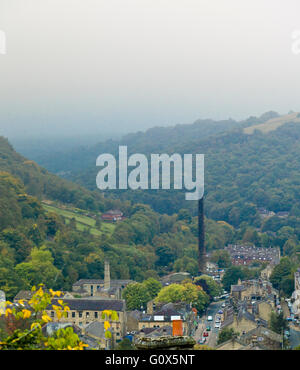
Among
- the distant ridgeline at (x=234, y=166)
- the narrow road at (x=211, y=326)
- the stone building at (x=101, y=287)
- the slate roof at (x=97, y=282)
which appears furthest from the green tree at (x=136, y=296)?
the distant ridgeline at (x=234, y=166)

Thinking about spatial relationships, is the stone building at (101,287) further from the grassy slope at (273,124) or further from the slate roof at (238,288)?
the grassy slope at (273,124)

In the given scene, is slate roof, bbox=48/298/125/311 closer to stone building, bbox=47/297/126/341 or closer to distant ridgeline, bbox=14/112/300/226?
stone building, bbox=47/297/126/341

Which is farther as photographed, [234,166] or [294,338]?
[234,166]

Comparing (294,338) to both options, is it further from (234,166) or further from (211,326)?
(234,166)

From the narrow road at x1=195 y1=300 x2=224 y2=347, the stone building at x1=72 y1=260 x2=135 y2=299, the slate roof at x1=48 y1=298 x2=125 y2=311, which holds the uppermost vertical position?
the slate roof at x1=48 y1=298 x2=125 y2=311

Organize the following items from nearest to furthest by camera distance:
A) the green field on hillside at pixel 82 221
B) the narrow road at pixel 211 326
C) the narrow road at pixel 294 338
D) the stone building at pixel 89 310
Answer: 1. the narrow road at pixel 294 338
2. the narrow road at pixel 211 326
3. the stone building at pixel 89 310
4. the green field on hillside at pixel 82 221

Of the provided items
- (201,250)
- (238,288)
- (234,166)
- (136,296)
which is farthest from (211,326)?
(234,166)

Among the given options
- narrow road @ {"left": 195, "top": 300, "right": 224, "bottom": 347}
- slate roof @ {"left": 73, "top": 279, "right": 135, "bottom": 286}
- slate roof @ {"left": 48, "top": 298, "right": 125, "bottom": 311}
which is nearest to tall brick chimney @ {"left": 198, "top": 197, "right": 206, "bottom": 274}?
narrow road @ {"left": 195, "top": 300, "right": 224, "bottom": 347}

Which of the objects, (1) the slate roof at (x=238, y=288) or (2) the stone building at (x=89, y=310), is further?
(1) the slate roof at (x=238, y=288)
